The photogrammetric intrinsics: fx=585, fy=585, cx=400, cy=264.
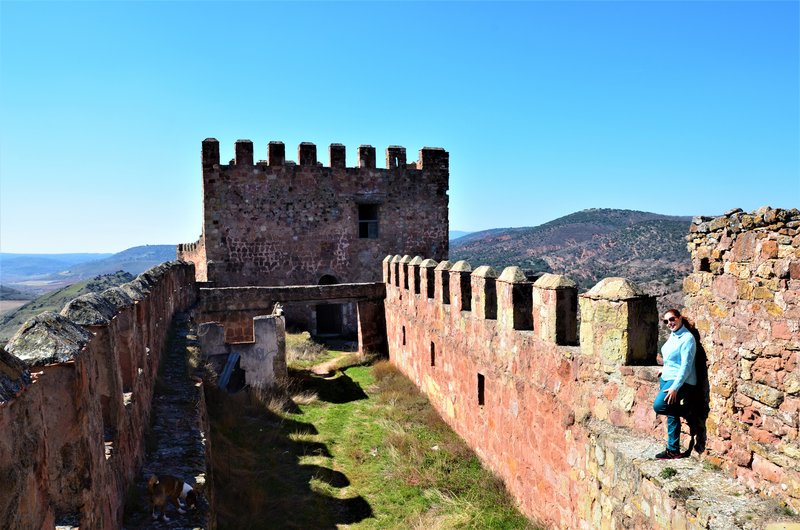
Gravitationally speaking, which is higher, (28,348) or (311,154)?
(311,154)

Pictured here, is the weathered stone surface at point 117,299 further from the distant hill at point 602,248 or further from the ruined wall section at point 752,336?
the distant hill at point 602,248

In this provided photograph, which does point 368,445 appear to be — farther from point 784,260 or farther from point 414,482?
point 784,260

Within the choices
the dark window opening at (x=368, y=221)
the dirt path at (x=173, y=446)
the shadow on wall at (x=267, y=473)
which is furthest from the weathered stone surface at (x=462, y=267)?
the dark window opening at (x=368, y=221)

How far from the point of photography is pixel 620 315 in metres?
4.63

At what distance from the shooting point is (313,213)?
1766 centimetres

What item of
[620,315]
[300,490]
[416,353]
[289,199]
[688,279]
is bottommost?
[300,490]

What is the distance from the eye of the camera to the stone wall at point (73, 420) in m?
2.02

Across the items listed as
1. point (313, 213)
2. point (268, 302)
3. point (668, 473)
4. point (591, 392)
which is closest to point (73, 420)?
point (668, 473)

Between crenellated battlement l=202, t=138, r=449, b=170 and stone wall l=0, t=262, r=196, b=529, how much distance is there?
12.8 meters

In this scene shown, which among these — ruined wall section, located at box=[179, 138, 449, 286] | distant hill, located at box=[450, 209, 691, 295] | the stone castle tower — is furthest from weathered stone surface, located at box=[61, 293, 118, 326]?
ruined wall section, located at box=[179, 138, 449, 286]

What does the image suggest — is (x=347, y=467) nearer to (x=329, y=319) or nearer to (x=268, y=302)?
(x=268, y=302)

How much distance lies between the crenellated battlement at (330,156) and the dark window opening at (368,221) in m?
1.30

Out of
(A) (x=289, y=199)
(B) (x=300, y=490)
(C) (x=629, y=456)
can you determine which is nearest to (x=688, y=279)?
(C) (x=629, y=456)

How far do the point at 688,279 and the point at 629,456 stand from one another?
1.34m
